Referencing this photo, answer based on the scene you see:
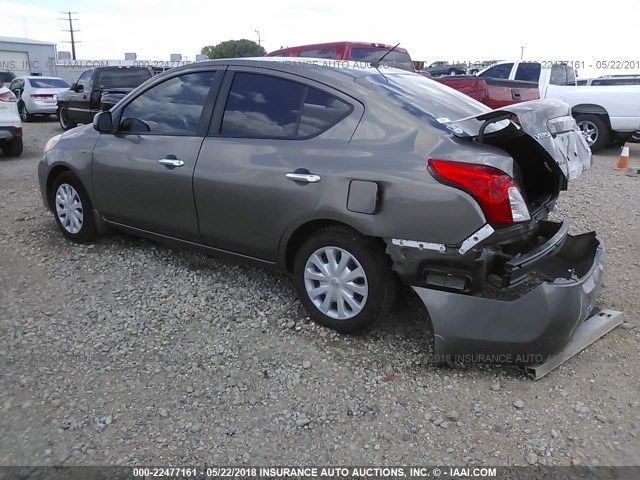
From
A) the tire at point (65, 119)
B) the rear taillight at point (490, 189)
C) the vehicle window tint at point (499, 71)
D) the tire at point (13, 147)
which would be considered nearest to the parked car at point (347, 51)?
the vehicle window tint at point (499, 71)

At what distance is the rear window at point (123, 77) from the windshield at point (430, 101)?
1065 centimetres

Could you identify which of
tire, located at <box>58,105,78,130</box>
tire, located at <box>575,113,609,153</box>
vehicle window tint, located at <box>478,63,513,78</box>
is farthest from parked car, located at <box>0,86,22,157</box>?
tire, located at <box>575,113,609,153</box>

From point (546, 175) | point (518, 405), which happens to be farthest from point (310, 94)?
point (518, 405)

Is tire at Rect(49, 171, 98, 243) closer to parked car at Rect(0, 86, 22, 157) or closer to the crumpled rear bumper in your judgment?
the crumpled rear bumper

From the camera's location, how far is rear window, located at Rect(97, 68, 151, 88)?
42.4 feet

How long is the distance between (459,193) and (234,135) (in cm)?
167

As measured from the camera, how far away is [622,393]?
118 inches

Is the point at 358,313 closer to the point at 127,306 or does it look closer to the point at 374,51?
the point at 127,306

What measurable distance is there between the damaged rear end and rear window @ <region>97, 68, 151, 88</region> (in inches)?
454

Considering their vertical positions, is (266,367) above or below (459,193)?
below

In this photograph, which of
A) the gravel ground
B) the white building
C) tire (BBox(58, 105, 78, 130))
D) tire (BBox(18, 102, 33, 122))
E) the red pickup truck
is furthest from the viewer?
the white building

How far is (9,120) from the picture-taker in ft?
31.1

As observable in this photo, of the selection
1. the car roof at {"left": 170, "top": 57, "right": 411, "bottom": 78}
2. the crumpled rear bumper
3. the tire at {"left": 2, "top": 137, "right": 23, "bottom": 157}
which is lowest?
the tire at {"left": 2, "top": 137, "right": 23, "bottom": 157}

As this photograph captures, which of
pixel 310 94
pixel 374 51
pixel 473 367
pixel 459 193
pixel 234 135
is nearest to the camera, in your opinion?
pixel 459 193
